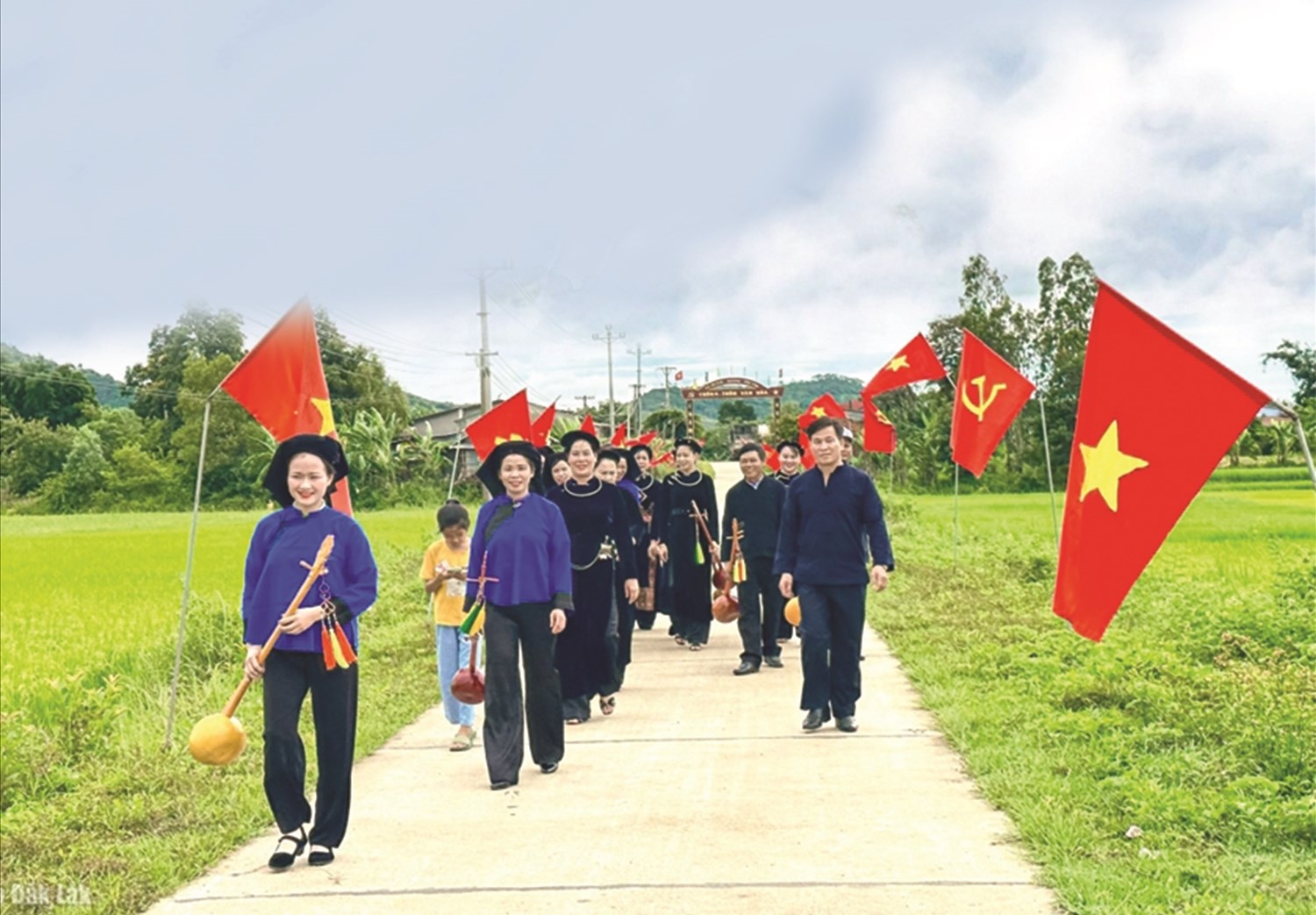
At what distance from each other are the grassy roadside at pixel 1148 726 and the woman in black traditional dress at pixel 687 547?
1.57m

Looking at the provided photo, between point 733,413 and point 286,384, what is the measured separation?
10126 cm

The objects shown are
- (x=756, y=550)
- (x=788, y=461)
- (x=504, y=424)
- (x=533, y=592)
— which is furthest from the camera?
(x=504, y=424)

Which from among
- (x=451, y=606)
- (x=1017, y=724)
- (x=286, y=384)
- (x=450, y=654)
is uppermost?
(x=286, y=384)

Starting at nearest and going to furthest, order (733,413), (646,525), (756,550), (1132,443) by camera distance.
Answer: (1132,443) < (756,550) < (646,525) < (733,413)

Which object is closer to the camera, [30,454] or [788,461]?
[788,461]

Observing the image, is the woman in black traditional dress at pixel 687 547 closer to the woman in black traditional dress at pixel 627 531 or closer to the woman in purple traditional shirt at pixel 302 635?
A: the woman in black traditional dress at pixel 627 531

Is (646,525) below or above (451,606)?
above

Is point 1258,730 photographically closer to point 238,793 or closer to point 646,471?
point 238,793

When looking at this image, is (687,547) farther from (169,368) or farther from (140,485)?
(169,368)

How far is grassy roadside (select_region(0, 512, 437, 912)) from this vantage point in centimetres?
498

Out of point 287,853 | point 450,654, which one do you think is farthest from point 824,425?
point 287,853

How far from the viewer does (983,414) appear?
551 inches

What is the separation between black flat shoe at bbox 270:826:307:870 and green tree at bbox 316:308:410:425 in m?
50.1

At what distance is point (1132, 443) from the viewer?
5.32m
